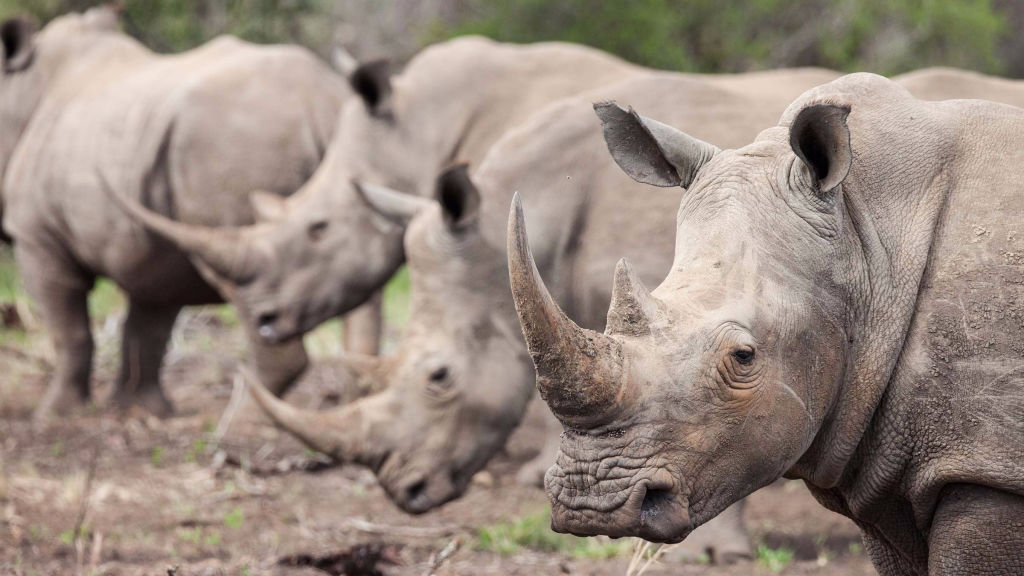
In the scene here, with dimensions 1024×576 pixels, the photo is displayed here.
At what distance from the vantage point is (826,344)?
3.00 metres

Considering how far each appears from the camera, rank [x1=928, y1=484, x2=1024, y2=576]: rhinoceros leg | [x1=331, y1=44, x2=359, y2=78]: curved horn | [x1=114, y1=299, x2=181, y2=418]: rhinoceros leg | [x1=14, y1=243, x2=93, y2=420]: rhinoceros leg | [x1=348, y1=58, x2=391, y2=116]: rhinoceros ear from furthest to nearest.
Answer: [x1=114, y1=299, x2=181, y2=418]: rhinoceros leg < [x1=14, y1=243, x2=93, y2=420]: rhinoceros leg < [x1=331, y1=44, x2=359, y2=78]: curved horn < [x1=348, y1=58, x2=391, y2=116]: rhinoceros ear < [x1=928, y1=484, x2=1024, y2=576]: rhinoceros leg

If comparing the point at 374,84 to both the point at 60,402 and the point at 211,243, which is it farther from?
the point at 60,402

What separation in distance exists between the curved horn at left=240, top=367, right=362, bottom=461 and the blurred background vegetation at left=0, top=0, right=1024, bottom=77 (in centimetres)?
634

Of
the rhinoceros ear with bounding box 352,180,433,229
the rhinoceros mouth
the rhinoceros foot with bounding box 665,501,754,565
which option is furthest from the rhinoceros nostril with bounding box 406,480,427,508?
the rhinoceros mouth

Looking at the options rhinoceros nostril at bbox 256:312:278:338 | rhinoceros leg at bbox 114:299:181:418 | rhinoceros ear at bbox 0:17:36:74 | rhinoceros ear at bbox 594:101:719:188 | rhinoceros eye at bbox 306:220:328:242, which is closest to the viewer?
rhinoceros ear at bbox 594:101:719:188

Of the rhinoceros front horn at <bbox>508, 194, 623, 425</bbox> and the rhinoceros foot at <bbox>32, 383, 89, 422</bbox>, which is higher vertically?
the rhinoceros front horn at <bbox>508, 194, 623, 425</bbox>

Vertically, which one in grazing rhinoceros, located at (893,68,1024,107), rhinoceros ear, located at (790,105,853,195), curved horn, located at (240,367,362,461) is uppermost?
rhinoceros ear, located at (790,105,853,195)

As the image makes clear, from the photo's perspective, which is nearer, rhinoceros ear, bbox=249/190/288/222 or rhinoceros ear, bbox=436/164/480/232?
rhinoceros ear, bbox=436/164/480/232

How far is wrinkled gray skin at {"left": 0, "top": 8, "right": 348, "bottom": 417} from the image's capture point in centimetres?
754

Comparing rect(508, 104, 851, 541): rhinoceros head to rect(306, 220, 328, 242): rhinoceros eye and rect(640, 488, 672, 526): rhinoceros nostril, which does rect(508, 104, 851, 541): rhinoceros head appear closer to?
rect(640, 488, 672, 526): rhinoceros nostril

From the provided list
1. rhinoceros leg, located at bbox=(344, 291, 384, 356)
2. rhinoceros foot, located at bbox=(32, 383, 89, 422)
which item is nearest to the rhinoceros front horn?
rhinoceros leg, located at bbox=(344, 291, 384, 356)

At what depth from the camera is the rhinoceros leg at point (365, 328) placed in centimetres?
823

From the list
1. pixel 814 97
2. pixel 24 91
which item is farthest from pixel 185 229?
pixel 814 97

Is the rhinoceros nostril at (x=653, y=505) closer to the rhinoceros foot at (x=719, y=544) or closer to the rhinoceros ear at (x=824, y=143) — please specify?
the rhinoceros ear at (x=824, y=143)
